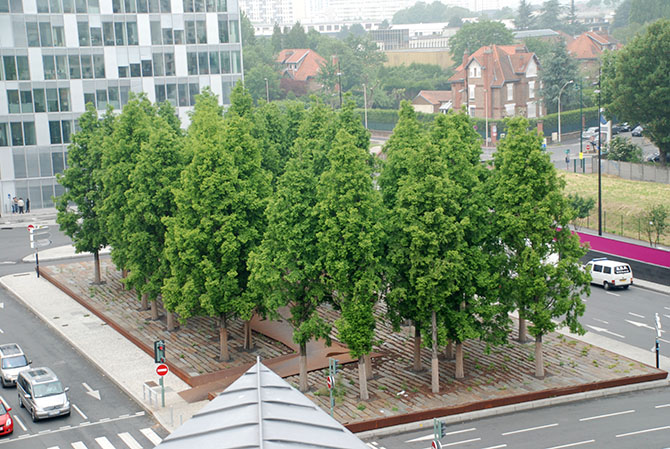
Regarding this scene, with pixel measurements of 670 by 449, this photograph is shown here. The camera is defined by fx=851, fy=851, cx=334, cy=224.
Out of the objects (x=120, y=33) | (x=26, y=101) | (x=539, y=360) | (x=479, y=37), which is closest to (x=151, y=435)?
(x=539, y=360)

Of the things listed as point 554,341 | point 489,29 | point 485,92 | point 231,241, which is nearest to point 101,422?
point 231,241

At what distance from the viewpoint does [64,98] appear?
8456 cm

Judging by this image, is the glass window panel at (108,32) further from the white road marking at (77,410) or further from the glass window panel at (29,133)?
the white road marking at (77,410)

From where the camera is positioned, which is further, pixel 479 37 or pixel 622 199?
pixel 479 37

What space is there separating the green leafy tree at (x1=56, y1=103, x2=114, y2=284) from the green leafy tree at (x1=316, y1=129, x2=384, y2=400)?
2248 centimetres

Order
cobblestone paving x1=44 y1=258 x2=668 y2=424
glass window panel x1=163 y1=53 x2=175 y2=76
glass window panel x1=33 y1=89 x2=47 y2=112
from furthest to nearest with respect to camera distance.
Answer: glass window panel x1=163 y1=53 x2=175 y2=76
glass window panel x1=33 y1=89 x2=47 y2=112
cobblestone paving x1=44 y1=258 x2=668 y2=424

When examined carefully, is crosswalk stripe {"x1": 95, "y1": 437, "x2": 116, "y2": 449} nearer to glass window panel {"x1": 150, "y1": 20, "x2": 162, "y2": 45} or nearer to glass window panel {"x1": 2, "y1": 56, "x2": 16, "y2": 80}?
glass window panel {"x1": 2, "y1": 56, "x2": 16, "y2": 80}

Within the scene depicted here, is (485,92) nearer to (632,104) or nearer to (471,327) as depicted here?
(632,104)

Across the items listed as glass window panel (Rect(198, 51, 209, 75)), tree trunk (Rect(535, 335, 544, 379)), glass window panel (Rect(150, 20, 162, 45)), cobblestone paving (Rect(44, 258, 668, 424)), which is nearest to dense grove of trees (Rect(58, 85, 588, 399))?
tree trunk (Rect(535, 335, 544, 379))

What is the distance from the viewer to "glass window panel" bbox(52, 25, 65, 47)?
3273 inches

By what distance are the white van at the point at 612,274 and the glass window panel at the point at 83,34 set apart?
5473cm

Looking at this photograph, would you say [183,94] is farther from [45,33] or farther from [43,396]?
[43,396]

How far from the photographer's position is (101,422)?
36.8m

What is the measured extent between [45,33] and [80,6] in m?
4.35
